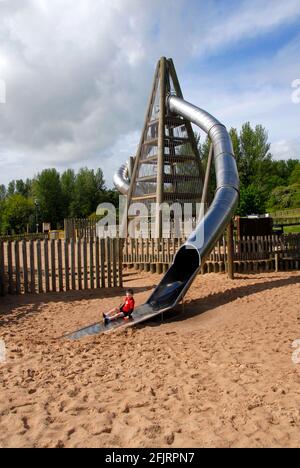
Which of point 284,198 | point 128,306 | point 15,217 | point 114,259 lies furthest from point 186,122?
point 15,217

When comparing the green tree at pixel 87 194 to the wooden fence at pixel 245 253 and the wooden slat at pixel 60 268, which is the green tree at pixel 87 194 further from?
the wooden slat at pixel 60 268

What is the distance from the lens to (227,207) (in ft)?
41.8

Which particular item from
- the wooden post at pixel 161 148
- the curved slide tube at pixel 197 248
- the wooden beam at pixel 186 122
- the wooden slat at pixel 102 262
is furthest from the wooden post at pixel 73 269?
the wooden beam at pixel 186 122

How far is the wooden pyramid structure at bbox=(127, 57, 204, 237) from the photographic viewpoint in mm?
23156

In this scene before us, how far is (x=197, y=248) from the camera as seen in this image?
10.4 meters

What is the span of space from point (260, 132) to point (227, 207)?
47588 mm

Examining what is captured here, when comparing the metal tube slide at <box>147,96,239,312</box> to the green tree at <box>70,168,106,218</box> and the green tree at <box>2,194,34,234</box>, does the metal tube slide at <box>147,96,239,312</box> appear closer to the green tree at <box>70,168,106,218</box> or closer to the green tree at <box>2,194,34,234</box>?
the green tree at <box>2,194,34,234</box>

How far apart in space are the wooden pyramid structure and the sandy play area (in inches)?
587

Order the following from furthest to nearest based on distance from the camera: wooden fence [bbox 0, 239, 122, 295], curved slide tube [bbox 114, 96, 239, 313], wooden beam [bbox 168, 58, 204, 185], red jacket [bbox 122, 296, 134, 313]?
1. wooden beam [bbox 168, 58, 204, 185]
2. wooden fence [bbox 0, 239, 122, 295]
3. curved slide tube [bbox 114, 96, 239, 313]
4. red jacket [bbox 122, 296, 134, 313]

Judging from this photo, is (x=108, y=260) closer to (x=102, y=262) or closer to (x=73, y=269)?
(x=102, y=262)

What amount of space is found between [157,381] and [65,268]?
22.1 ft

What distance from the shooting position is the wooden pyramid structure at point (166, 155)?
23156mm

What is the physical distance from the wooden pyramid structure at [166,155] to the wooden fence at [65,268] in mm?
10842

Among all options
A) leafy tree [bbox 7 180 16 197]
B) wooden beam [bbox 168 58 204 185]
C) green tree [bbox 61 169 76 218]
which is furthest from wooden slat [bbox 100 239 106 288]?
leafy tree [bbox 7 180 16 197]
